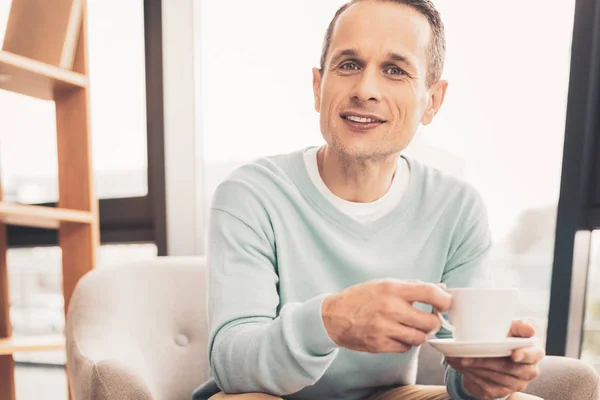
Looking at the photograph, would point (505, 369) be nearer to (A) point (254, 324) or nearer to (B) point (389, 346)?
(B) point (389, 346)

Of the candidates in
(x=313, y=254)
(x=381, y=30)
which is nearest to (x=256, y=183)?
(x=313, y=254)

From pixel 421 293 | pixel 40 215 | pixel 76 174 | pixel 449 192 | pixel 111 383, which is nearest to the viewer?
pixel 421 293

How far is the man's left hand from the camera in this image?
2.65 ft

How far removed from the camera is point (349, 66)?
111 centimetres

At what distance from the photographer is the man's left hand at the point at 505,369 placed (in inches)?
31.8

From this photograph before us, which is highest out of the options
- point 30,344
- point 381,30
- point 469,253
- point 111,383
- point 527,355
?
point 381,30

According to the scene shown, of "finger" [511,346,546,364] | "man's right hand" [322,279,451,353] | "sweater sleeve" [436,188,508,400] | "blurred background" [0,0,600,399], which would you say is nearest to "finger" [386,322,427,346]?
"man's right hand" [322,279,451,353]

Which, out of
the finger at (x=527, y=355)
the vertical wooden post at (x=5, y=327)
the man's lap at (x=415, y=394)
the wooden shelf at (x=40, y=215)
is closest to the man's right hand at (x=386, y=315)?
the finger at (x=527, y=355)

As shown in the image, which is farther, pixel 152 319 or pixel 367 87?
pixel 152 319

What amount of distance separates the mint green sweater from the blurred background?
0.39m

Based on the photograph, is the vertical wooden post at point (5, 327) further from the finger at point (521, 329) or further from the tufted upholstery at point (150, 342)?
the finger at point (521, 329)

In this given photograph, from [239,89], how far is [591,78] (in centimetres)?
128

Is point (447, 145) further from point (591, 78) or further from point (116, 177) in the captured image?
point (116, 177)

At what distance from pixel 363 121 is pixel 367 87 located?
0.24 feet
